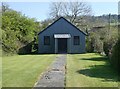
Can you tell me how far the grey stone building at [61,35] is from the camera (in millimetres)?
43000

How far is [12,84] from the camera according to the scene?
41.3ft

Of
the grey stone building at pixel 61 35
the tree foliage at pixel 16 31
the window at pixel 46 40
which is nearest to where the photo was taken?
the tree foliage at pixel 16 31

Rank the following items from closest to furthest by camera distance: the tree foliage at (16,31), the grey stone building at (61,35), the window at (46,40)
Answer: the tree foliage at (16,31), the grey stone building at (61,35), the window at (46,40)

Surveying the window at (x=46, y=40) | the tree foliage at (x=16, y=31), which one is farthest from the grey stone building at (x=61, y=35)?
the tree foliage at (x=16, y=31)

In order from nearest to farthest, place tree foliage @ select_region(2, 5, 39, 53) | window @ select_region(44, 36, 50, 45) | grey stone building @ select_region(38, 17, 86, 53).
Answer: tree foliage @ select_region(2, 5, 39, 53)
grey stone building @ select_region(38, 17, 86, 53)
window @ select_region(44, 36, 50, 45)

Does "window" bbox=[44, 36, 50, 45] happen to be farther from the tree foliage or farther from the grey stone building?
the tree foliage

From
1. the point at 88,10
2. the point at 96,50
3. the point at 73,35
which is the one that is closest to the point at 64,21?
the point at 73,35

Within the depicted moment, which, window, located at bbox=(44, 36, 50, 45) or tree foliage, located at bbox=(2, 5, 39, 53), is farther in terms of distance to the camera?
window, located at bbox=(44, 36, 50, 45)

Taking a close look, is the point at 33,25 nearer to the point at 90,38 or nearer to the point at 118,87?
the point at 90,38

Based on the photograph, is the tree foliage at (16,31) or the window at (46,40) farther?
the window at (46,40)

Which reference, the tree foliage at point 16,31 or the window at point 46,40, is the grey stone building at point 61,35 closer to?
the window at point 46,40

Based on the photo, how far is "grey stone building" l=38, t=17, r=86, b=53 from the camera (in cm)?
4300

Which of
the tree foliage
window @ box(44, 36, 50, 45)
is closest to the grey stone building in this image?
window @ box(44, 36, 50, 45)

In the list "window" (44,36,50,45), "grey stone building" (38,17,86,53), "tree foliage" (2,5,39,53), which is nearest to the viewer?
"tree foliage" (2,5,39,53)
